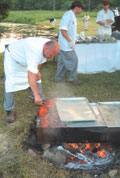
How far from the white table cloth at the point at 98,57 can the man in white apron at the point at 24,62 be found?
9.03ft

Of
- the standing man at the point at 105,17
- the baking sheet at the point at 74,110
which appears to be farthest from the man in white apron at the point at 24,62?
the standing man at the point at 105,17

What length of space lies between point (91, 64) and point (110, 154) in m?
3.46

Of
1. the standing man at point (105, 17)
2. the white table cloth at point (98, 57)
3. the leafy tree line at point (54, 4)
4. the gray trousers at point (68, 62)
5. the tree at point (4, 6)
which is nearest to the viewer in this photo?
the gray trousers at point (68, 62)

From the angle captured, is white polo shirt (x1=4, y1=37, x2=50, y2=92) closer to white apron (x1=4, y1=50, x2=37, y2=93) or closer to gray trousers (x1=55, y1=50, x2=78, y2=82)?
white apron (x1=4, y1=50, x2=37, y2=93)

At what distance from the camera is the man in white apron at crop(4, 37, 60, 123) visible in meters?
2.49

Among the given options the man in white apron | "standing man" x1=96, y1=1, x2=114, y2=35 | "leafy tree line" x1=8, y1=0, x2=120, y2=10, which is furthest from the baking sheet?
"leafy tree line" x1=8, y1=0, x2=120, y2=10

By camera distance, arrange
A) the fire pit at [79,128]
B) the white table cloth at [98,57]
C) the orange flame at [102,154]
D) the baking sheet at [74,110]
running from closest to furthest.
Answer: the fire pit at [79,128] → the baking sheet at [74,110] → the orange flame at [102,154] → the white table cloth at [98,57]

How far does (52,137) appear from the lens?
2.44 metres

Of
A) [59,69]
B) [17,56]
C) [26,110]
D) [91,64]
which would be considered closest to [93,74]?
[91,64]

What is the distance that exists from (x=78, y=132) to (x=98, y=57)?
3754 millimetres

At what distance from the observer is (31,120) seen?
137 inches

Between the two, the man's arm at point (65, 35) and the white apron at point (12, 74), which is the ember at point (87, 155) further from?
the man's arm at point (65, 35)

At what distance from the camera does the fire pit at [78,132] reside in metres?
2.38

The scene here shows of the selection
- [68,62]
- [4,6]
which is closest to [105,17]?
[68,62]
